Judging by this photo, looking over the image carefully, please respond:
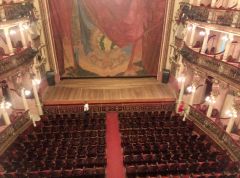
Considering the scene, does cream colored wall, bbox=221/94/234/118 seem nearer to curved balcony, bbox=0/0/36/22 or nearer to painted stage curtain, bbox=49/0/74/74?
painted stage curtain, bbox=49/0/74/74

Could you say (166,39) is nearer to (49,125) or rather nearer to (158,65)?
(158,65)

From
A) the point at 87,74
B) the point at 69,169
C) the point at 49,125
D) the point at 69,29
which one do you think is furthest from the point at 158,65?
the point at 69,169

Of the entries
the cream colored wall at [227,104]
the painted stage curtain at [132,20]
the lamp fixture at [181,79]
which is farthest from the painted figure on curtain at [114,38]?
the cream colored wall at [227,104]

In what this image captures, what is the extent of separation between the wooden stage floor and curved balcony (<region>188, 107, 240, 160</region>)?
3030mm

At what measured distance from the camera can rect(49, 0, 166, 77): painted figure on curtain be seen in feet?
60.5

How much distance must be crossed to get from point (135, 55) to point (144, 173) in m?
11.1

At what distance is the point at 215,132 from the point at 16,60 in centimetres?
1291

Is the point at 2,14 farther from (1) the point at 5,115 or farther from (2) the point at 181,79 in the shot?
(2) the point at 181,79

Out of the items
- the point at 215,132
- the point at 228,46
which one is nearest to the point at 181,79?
the point at 228,46

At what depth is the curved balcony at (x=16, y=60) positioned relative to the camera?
13.1 meters

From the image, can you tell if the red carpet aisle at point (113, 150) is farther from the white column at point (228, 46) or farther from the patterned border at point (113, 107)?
the white column at point (228, 46)

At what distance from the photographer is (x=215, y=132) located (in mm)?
14023

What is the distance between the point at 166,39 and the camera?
63.6 ft

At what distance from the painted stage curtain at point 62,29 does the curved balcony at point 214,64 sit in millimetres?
9293
